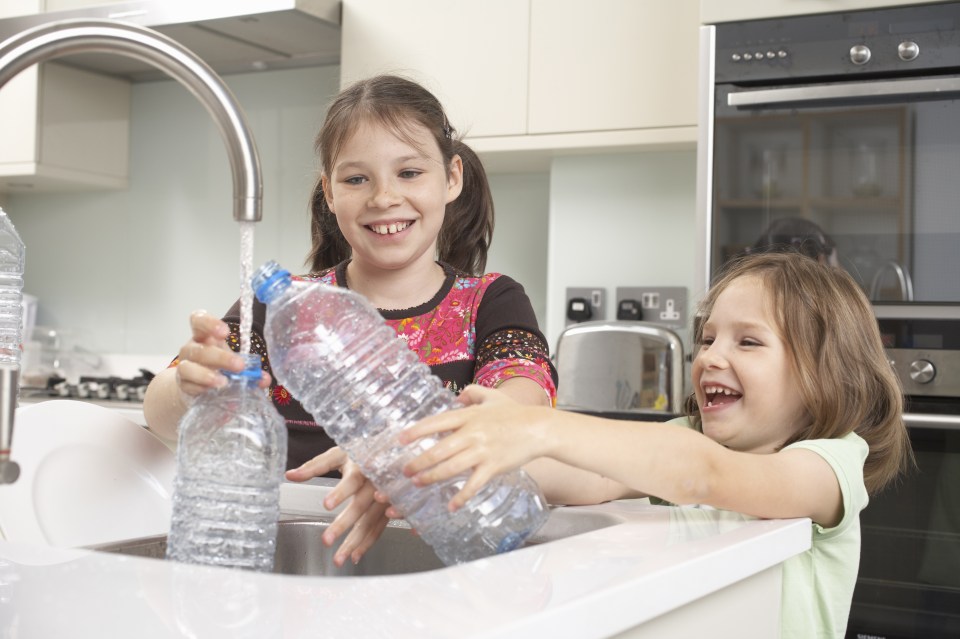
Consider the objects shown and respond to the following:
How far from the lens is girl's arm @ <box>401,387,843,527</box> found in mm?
623

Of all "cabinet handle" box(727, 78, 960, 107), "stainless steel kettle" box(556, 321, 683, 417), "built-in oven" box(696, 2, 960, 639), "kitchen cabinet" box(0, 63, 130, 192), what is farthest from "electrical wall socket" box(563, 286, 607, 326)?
"kitchen cabinet" box(0, 63, 130, 192)

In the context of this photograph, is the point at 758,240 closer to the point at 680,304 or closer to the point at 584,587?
the point at 680,304

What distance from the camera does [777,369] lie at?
1.04 m

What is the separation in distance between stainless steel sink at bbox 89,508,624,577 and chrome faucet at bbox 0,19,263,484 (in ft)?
1.07

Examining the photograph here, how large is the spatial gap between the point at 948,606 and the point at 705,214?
0.82 meters

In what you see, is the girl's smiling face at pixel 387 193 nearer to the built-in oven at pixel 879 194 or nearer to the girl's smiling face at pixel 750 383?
the girl's smiling face at pixel 750 383

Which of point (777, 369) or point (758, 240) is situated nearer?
point (777, 369)

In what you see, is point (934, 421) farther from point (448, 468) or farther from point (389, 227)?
point (448, 468)

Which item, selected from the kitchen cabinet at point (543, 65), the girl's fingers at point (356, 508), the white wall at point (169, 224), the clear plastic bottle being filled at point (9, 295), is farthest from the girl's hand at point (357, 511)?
the white wall at point (169, 224)

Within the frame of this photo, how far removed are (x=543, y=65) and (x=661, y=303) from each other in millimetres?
621

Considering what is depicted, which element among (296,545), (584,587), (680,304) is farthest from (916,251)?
(584,587)

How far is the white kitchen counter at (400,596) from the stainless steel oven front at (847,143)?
55.9 inches


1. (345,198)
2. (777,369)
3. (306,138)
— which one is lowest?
(777,369)

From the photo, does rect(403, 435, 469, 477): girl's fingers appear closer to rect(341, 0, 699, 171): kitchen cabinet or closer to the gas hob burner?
rect(341, 0, 699, 171): kitchen cabinet
